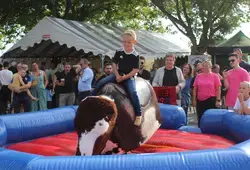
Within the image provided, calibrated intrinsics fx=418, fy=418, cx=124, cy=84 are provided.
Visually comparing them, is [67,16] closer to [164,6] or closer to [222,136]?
[164,6]

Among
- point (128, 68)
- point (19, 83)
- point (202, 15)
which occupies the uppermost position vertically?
point (202, 15)

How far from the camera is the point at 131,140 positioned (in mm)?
4457

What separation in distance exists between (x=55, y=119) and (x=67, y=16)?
639 inches

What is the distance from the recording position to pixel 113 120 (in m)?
4.05

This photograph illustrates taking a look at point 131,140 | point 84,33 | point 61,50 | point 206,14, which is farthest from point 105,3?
point 131,140

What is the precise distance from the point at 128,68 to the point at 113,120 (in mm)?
734

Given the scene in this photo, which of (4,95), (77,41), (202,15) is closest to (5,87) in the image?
(4,95)

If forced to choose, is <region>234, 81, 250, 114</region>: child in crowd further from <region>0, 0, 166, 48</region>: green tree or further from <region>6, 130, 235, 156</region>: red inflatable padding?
<region>0, 0, 166, 48</region>: green tree

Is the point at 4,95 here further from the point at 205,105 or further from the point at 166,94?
the point at 205,105

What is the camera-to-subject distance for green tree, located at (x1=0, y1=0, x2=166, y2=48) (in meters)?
21.5

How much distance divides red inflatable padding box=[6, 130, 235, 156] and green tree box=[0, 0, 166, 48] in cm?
1617

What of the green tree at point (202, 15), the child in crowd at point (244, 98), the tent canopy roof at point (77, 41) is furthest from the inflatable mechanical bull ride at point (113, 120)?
the green tree at point (202, 15)

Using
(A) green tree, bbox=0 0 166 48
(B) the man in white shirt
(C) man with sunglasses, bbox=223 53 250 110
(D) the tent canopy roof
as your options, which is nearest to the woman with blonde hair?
(B) the man in white shirt

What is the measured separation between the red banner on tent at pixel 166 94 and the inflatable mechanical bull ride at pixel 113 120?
5.54 feet
